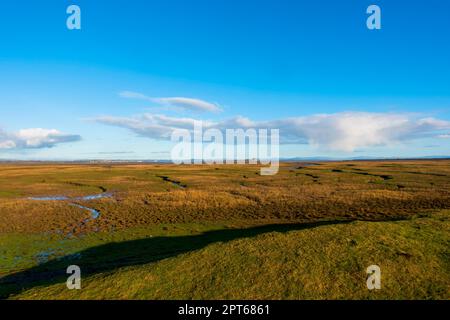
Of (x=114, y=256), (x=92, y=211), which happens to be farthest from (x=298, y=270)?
(x=92, y=211)

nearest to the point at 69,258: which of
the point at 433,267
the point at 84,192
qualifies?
the point at 433,267

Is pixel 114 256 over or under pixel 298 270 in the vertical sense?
under

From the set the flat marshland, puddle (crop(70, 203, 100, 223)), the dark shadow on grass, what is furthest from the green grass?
puddle (crop(70, 203, 100, 223))

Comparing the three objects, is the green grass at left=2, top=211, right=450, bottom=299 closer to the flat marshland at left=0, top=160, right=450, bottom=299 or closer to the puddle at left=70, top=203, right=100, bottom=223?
the flat marshland at left=0, top=160, right=450, bottom=299

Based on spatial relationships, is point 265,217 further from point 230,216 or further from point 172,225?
point 172,225

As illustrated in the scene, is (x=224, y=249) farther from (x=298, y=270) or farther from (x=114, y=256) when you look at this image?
(x=114, y=256)

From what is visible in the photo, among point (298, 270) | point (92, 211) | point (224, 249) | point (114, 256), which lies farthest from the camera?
point (92, 211)

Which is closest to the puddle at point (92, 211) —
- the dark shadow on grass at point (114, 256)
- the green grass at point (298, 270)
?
the dark shadow on grass at point (114, 256)
